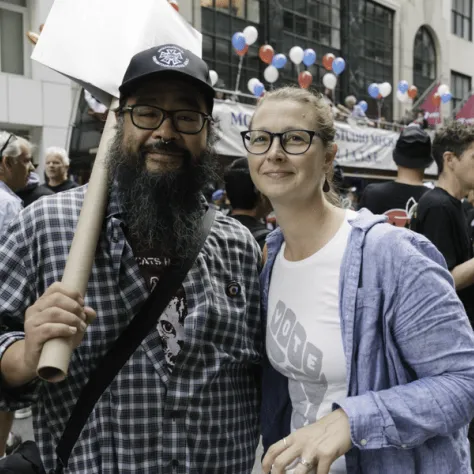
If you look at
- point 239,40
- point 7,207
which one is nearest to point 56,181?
point 7,207

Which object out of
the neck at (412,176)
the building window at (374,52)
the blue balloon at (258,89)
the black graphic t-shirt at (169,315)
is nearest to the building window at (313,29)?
the building window at (374,52)

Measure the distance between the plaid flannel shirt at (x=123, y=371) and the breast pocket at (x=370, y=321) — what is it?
0.45 m

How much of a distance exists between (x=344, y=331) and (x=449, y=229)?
169 centimetres

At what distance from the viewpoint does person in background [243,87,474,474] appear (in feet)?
4.73

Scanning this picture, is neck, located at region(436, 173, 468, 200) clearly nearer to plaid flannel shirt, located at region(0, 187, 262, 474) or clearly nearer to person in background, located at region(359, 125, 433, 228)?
person in background, located at region(359, 125, 433, 228)

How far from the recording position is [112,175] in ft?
6.00

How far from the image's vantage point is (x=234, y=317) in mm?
1863

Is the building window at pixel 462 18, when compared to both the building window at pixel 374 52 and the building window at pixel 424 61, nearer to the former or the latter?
the building window at pixel 424 61

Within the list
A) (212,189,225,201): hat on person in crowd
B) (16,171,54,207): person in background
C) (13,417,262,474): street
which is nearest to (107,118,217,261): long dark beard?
(13,417,262,474): street

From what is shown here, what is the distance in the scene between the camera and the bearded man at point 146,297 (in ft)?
5.50

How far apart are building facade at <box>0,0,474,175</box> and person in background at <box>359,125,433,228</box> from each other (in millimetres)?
4542

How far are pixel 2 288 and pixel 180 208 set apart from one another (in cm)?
60

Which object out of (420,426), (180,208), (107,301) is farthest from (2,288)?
(420,426)

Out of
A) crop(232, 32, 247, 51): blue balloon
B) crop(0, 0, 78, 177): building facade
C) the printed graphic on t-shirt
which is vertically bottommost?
the printed graphic on t-shirt
